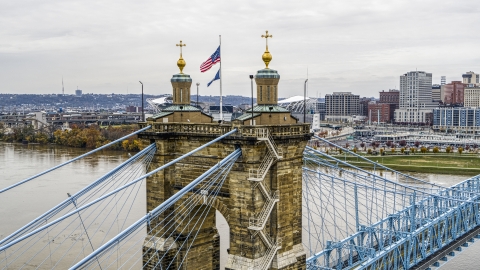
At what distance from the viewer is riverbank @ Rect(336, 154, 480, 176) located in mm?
82688

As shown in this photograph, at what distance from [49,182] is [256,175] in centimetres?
4692

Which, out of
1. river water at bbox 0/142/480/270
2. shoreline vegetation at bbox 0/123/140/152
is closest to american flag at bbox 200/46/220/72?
river water at bbox 0/142/480/270

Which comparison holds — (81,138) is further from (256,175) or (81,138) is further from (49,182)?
(256,175)

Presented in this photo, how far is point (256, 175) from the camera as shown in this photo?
69.3 ft

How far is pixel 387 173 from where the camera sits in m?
81.6

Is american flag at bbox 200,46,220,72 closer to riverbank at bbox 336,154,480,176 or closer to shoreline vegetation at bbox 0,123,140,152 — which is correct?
riverbank at bbox 336,154,480,176

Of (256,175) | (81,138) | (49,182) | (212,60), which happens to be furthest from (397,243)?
(81,138)

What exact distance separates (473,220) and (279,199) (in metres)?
22.9

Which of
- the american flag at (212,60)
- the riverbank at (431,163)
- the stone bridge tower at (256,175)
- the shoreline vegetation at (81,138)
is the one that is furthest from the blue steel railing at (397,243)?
the shoreline vegetation at (81,138)

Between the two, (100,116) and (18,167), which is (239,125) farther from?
(100,116)

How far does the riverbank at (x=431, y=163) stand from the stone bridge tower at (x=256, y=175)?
60198mm

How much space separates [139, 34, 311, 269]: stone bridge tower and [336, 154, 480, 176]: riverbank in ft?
197

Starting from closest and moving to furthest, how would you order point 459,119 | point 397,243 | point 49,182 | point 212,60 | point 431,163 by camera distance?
point 212,60 → point 397,243 → point 49,182 → point 431,163 → point 459,119

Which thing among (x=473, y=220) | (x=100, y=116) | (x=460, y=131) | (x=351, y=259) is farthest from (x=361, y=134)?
(x=351, y=259)
